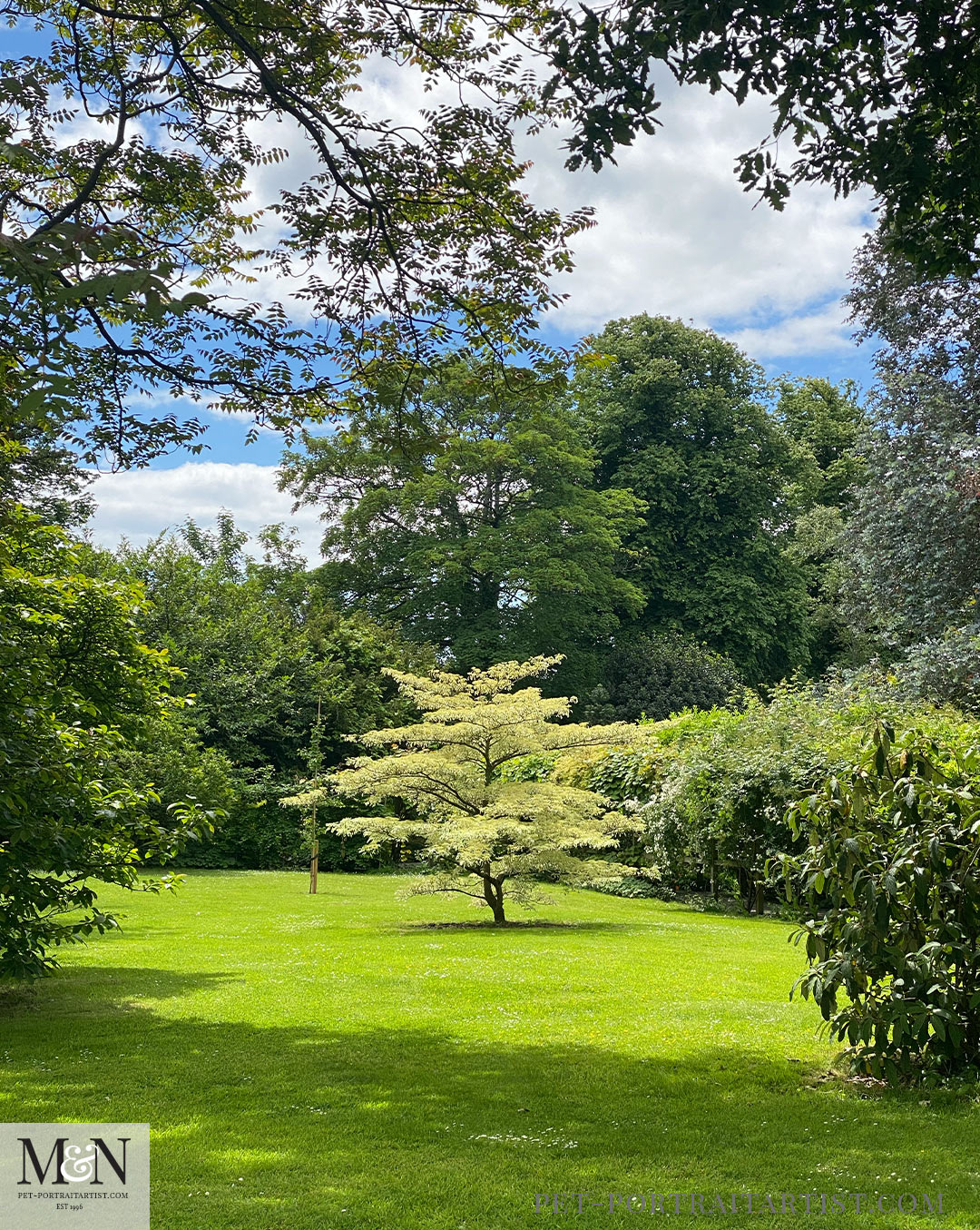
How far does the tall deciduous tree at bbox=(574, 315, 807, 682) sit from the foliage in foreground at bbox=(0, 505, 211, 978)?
2830 centimetres

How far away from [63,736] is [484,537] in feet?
84.9

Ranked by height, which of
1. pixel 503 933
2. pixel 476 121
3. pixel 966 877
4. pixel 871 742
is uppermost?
pixel 476 121

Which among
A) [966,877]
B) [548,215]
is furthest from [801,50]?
[966,877]

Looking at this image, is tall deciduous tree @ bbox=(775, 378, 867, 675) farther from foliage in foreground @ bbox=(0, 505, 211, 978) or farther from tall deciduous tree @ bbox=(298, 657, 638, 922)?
foliage in foreground @ bbox=(0, 505, 211, 978)

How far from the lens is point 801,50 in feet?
18.8

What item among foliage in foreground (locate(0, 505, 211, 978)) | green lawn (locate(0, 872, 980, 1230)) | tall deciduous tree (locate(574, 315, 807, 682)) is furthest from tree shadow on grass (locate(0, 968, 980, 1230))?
tall deciduous tree (locate(574, 315, 807, 682))

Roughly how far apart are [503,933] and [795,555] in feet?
93.3

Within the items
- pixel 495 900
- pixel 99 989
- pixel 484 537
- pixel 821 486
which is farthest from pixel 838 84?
pixel 821 486

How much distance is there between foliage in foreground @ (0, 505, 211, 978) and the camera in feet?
21.5

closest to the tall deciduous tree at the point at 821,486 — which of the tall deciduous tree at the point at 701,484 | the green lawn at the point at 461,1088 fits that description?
the tall deciduous tree at the point at 701,484

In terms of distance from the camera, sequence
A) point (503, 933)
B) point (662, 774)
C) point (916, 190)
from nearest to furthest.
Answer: point (916, 190) → point (503, 933) → point (662, 774)

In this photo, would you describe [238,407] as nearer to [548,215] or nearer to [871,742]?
[548,215]

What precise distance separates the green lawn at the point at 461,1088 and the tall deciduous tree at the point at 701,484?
86.8 feet

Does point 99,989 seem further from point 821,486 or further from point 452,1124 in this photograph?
point 821,486
